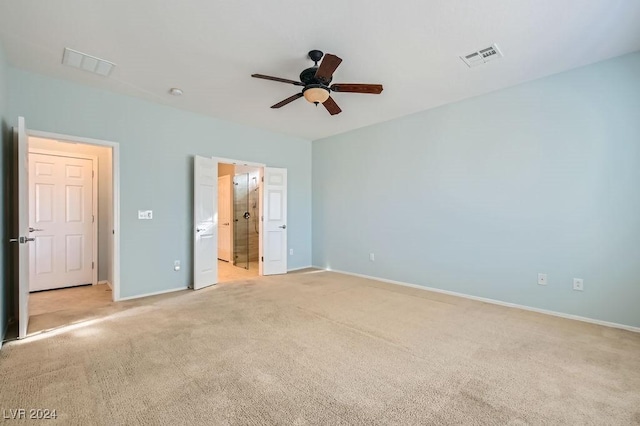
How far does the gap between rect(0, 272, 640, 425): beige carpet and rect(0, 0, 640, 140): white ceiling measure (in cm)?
273

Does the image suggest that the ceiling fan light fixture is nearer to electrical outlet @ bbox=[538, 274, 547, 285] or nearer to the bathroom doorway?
electrical outlet @ bbox=[538, 274, 547, 285]

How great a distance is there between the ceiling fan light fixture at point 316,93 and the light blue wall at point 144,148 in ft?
8.28

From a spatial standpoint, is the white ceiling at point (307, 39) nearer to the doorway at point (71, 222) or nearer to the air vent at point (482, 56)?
the air vent at point (482, 56)

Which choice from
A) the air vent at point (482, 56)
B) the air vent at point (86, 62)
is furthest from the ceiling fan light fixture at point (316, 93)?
the air vent at point (86, 62)

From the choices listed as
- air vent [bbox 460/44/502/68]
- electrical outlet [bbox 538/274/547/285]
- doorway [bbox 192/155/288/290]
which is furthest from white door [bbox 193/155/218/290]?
electrical outlet [bbox 538/274/547/285]

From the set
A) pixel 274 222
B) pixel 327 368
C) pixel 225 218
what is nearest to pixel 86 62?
pixel 274 222

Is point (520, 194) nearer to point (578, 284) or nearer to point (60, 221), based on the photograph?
point (578, 284)

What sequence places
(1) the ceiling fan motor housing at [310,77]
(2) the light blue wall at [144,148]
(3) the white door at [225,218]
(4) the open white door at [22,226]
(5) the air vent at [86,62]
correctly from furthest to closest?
(3) the white door at [225,218]
(2) the light blue wall at [144,148]
(5) the air vent at [86,62]
(1) the ceiling fan motor housing at [310,77]
(4) the open white door at [22,226]

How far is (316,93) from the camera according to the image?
9.43 ft

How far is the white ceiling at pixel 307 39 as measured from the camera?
7.51 ft

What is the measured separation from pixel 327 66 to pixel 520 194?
285cm

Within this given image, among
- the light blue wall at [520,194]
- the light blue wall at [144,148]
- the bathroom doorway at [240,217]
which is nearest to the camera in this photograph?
the light blue wall at [520,194]

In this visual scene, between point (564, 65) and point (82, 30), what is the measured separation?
15.6 ft

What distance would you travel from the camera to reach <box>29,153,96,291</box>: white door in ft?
14.4
